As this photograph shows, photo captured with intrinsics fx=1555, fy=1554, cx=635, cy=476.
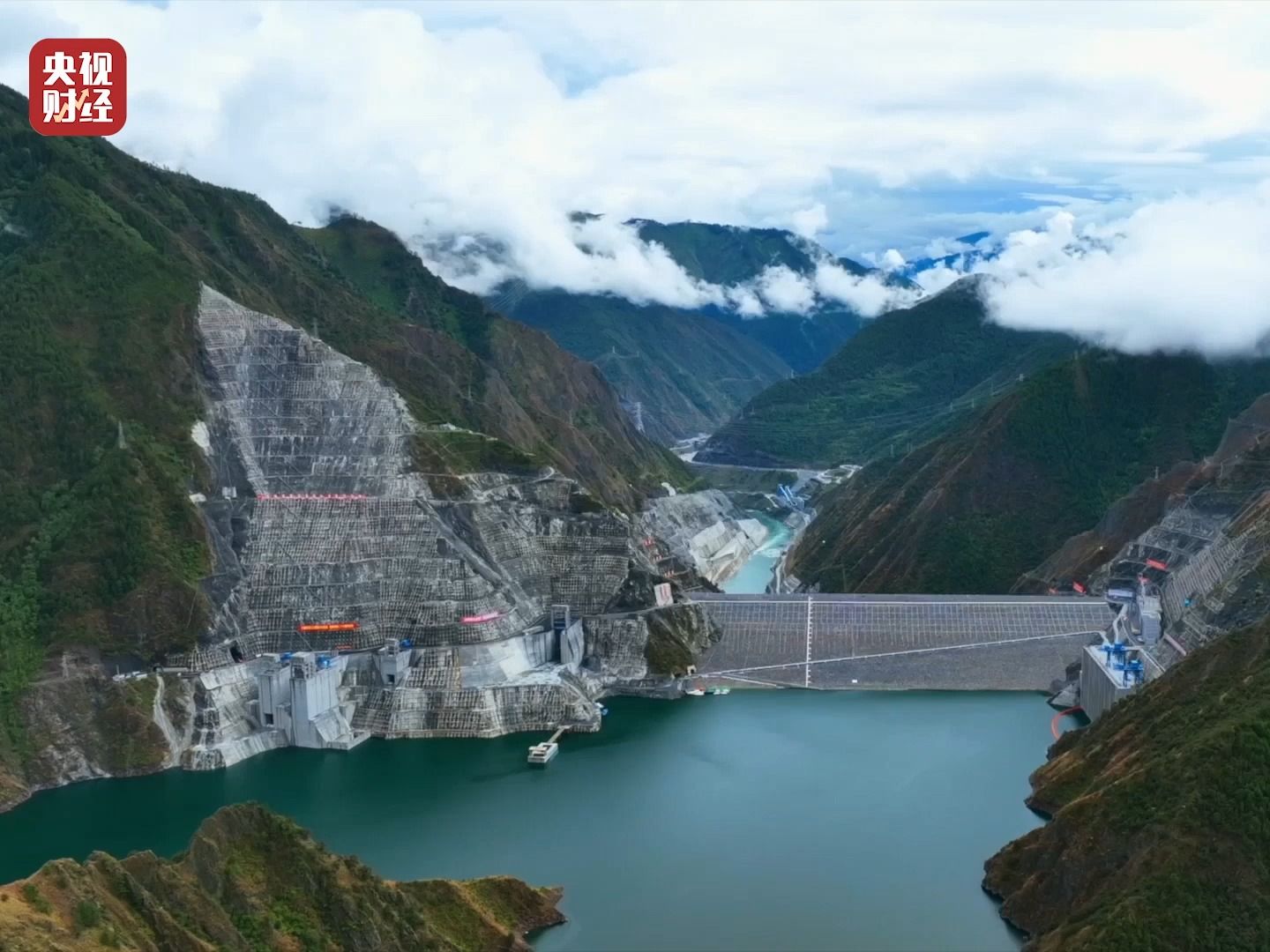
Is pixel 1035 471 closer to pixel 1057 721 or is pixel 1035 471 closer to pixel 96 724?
pixel 1057 721

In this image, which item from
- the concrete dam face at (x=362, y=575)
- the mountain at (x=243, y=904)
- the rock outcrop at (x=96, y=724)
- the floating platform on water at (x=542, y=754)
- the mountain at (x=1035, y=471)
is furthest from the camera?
the mountain at (x=1035, y=471)

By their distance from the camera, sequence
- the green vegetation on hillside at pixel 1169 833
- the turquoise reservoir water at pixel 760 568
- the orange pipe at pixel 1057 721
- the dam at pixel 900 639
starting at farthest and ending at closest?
1. the turquoise reservoir water at pixel 760 568
2. the dam at pixel 900 639
3. the orange pipe at pixel 1057 721
4. the green vegetation on hillside at pixel 1169 833

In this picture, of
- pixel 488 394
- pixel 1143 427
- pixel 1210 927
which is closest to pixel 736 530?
pixel 488 394

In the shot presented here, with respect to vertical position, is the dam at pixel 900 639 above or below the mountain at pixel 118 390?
below

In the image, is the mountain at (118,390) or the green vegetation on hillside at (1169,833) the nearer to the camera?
the green vegetation on hillside at (1169,833)

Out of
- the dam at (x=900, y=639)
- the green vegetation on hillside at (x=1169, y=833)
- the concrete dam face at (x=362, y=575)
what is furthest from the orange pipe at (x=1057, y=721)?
the concrete dam face at (x=362, y=575)

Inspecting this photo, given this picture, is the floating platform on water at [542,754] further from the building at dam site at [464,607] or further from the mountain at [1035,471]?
the mountain at [1035,471]

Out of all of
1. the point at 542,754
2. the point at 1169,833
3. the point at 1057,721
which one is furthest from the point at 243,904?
the point at 1057,721
